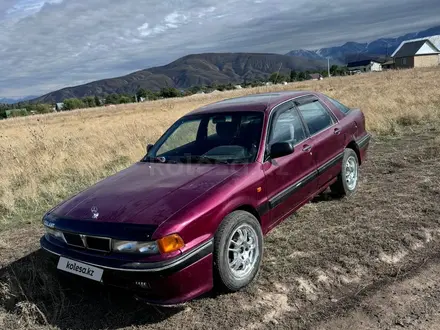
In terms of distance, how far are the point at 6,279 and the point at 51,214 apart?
1.03m

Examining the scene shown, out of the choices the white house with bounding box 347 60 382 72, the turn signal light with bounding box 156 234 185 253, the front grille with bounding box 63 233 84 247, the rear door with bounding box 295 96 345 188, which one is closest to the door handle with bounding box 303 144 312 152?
the rear door with bounding box 295 96 345 188

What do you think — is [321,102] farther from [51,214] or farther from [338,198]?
[51,214]

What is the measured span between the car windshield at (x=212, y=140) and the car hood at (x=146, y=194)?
203 millimetres

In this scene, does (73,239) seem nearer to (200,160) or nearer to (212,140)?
(200,160)

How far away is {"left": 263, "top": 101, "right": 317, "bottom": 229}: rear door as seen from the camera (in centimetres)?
380

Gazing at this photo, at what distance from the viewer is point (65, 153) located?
1020 centimetres

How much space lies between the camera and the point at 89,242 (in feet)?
9.91

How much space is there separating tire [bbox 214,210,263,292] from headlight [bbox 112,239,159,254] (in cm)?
50

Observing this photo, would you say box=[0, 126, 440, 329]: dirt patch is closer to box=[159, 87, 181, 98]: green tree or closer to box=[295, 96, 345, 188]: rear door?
box=[295, 96, 345, 188]: rear door

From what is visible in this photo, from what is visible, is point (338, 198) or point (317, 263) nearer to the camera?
point (317, 263)

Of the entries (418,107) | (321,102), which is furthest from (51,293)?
(418,107)

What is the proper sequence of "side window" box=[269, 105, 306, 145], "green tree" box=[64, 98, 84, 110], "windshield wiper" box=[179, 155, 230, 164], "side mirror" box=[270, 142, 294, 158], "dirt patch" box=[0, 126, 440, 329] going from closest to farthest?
"dirt patch" box=[0, 126, 440, 329]
"side mirror" box=[270, 142, 294, 158]
"windshield wiper" box=[179, 155, 230, 164]
"side window" box=[269, 105, 306, 145]
"green tree" box=[64, 98, 84, 110]

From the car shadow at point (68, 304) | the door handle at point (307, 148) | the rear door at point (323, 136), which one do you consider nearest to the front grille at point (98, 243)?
the car shadow at point (68, 304)

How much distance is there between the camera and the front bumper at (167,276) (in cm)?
275
